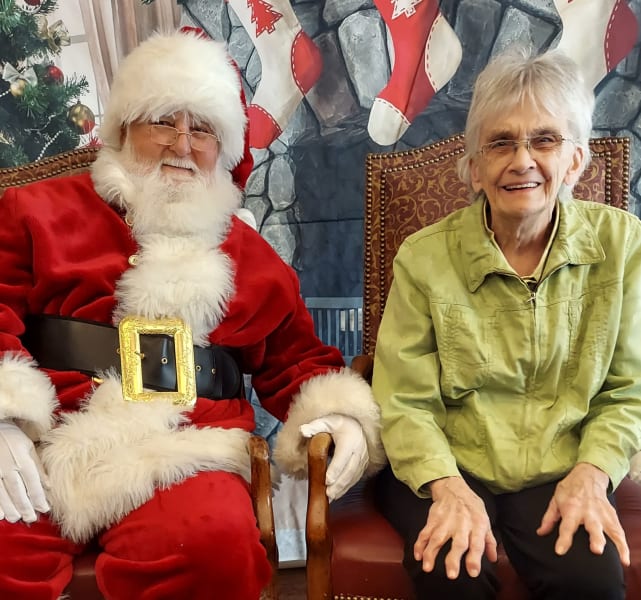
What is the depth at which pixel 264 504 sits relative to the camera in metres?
1.46

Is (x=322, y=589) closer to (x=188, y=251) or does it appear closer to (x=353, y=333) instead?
(x=188, y=251)

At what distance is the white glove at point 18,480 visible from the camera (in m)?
1.33

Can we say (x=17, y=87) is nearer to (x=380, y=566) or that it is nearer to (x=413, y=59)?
(x=413, y=59)

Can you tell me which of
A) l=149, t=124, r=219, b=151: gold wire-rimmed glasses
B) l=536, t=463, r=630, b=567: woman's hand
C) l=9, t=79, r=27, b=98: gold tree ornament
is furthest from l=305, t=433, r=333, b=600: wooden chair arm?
l=9, t=79, r=27, b=98: gold tree ornament

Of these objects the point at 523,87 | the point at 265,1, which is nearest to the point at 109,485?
the point at 523,87

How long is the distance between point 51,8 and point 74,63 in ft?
0.66

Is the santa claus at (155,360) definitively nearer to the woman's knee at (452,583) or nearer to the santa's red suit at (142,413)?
the santa's red suit at (142,413)

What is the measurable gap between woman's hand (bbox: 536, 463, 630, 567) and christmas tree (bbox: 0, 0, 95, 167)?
201 cm

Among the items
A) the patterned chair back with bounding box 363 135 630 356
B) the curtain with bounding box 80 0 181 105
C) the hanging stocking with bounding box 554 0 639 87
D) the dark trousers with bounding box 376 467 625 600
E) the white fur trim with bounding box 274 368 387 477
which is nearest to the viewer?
the dark trousers with bounding box 376 467 625 600

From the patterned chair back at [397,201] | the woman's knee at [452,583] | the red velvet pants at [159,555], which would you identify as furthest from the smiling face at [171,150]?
the woman's knee at [452,583]

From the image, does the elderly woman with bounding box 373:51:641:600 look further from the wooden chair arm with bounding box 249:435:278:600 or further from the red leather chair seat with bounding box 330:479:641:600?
the wooden chair arm with bounding box 249:435:278:600

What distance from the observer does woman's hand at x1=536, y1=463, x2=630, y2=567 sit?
1.23 meters

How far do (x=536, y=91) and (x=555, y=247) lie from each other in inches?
14.1

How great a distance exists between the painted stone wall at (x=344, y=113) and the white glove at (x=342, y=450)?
3.29 ft
